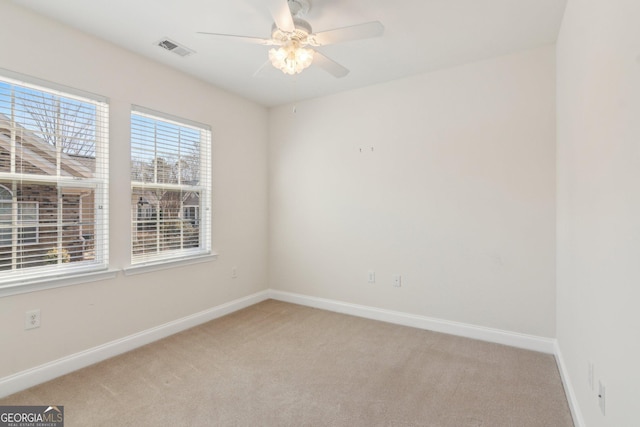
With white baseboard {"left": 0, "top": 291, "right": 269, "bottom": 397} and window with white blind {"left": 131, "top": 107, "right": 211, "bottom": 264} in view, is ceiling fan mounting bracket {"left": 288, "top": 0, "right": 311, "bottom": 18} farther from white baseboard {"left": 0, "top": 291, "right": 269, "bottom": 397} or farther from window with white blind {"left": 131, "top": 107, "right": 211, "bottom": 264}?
white baseboard {"left": 0, "top": 291, "right": 269, "bottom": 397}

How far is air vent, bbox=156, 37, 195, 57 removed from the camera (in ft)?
8.40

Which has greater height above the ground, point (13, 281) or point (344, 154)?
point (344, 154)

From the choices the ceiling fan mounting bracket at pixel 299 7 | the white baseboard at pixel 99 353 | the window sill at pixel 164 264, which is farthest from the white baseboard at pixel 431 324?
the ceiling fan mounting bracket at pixel 299 7

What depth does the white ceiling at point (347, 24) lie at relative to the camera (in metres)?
2.11

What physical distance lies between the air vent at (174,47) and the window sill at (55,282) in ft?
6.45

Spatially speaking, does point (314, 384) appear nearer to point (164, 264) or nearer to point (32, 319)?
point (164, 264)

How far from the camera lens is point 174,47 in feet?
8.68

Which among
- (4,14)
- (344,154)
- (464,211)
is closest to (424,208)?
(464,211)

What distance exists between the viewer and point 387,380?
7.35ft

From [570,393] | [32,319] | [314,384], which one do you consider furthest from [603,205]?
[32,319]

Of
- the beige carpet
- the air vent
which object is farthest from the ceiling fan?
the beige carpet

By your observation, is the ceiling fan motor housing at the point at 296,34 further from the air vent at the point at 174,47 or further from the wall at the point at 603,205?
the wall at the point at 603,205

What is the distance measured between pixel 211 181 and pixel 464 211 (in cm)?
272

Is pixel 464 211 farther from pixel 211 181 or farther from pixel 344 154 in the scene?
pixel 211 181
